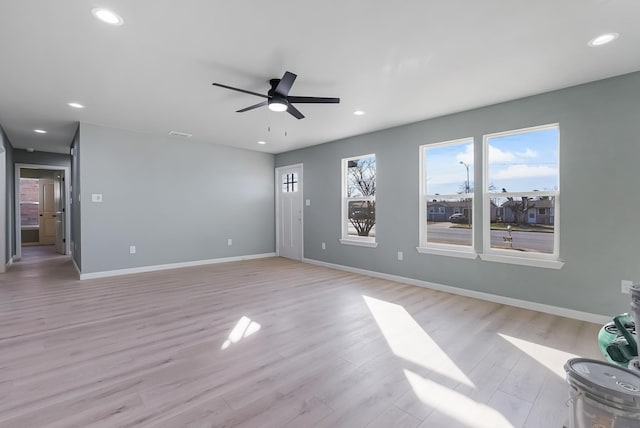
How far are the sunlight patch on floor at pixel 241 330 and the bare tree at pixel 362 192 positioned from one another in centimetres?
299

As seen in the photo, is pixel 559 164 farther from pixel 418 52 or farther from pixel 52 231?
pixel 52 231

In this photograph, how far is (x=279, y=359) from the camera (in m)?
2.32

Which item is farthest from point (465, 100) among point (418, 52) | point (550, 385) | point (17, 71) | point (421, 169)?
point (17, 71)

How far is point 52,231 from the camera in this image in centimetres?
921

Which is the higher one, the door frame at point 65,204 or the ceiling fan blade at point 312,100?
the ceiling fan blade at point 312,100

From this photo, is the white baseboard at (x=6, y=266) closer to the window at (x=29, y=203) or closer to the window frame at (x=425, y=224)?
the window at (x=29, y=203)

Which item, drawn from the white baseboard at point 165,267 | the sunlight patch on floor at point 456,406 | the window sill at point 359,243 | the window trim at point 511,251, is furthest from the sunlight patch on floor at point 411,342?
the white baseboard at point 165,267

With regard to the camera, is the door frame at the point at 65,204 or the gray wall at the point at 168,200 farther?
the door frame at the point at 65,204

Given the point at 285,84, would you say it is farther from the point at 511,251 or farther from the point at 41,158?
the point at 41,158

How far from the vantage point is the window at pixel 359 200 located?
17.7 ft

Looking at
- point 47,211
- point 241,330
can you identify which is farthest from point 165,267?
point 47,211

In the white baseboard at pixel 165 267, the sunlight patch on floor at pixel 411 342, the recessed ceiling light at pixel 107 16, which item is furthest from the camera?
the white baseboard at pixel 165 267

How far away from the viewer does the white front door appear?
6773 millimetres

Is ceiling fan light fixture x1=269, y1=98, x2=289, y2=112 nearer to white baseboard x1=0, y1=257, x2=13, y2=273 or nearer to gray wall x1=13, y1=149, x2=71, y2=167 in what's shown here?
white baseboard x1=0, y1=257, x2=13, y2=273
